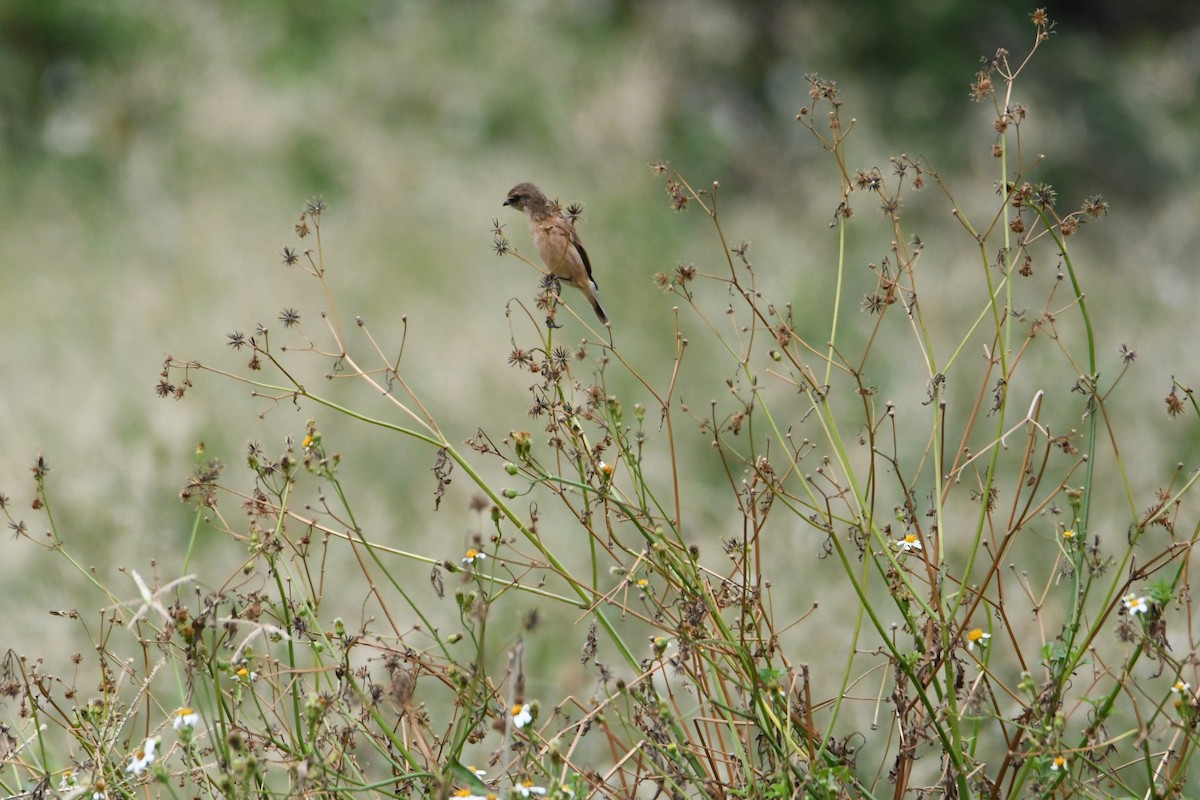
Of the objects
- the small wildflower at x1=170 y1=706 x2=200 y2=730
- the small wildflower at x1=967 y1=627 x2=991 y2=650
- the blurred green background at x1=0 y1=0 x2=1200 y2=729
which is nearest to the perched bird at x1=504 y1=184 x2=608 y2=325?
the small wildflower at x1=967 y1=627 x2=991 y2=650

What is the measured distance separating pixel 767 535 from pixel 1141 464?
1.56 m

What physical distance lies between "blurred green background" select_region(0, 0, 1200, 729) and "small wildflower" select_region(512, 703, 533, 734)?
3.91m

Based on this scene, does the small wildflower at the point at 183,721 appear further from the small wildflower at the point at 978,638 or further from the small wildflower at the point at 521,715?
the small wildflower at the point at 978,638

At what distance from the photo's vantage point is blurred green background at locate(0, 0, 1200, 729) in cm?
670

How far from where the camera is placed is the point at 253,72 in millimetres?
10234

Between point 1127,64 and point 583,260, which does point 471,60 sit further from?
point 583,260

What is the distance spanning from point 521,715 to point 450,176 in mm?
7755

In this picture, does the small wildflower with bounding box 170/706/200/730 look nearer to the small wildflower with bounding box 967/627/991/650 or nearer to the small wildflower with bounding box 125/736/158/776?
the small wildflower with bounding box 125/736/158/776

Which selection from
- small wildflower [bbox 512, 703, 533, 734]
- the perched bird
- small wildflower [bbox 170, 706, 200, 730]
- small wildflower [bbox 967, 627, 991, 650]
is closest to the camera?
small wildflower [bbox 512, 703, 533, 734]

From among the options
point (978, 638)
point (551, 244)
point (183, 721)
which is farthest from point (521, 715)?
point (551, 244)

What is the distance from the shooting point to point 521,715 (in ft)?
5.88

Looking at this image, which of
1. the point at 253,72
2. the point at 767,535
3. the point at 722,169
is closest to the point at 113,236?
the point at 253,72

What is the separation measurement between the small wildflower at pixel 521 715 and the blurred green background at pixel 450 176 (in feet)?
12.8

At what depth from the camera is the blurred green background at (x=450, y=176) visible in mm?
6703
